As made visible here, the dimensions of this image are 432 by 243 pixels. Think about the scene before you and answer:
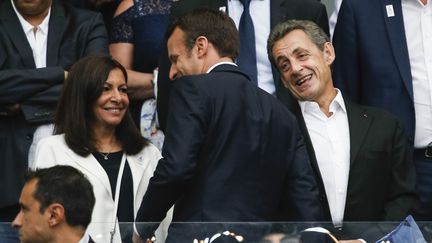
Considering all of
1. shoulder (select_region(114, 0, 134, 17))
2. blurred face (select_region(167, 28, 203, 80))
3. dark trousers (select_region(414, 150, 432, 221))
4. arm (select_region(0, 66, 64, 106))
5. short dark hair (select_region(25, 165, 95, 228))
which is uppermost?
shoulder (select_region(114, 0, 134, 17))

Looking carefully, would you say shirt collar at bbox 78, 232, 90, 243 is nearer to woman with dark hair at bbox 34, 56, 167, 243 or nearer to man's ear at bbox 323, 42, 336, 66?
woman with dark hair at bbox 34, 56, 167, 243

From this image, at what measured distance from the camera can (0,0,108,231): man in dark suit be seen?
297 inches

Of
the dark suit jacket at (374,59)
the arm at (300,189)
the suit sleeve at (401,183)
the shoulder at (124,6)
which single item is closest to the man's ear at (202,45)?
the arm at (300,189)

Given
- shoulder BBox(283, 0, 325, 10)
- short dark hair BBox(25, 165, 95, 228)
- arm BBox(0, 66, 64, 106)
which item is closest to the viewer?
short dark hair BBox(25, 165, 95, 228)

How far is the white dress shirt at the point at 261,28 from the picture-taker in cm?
760

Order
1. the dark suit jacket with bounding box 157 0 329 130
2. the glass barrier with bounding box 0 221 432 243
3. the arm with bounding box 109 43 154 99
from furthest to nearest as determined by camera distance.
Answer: the arm with bounding box 109 43 154 99 → the dark suit jacket with bounding box 157 0 329 130 → the glass barrier with bounding box 0 221 432 243

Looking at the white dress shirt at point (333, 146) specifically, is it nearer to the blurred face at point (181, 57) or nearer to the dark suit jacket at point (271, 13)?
the dark suit jacket at point (271, 13)

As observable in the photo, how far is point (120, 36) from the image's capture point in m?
8.30

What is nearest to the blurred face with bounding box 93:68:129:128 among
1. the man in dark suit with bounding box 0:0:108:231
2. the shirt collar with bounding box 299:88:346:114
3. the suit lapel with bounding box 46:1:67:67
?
the man in dark suit with bounding box 0:0:108:231

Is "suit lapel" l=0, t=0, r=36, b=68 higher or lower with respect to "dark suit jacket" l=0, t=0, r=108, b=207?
higher

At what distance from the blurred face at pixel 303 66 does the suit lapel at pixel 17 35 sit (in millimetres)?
1549

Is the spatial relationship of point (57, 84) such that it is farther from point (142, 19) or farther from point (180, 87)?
point (180, 87)

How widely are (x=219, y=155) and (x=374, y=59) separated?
192 cm

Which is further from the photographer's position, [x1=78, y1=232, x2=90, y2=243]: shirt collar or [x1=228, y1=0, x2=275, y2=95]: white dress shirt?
[x1=228, y1=0, x2=275, y2=95]: white dress shirt
